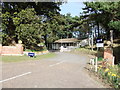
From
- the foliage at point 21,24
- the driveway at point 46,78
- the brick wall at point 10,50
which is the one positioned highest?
the foliage at point 21,24

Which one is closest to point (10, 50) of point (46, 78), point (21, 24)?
point (21, 24)

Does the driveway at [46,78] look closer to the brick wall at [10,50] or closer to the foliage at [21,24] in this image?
the brick wall at [10,50]

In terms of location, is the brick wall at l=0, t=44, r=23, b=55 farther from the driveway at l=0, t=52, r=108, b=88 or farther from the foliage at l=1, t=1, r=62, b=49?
the driveway at l=0, t=52, r=108, b=88

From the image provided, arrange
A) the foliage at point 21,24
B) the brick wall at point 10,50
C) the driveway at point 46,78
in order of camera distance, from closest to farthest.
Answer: the driveway at point 46,78 < the brick wall at point 10,50 < the foliage at point 21,24

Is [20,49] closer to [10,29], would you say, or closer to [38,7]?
[10,29]

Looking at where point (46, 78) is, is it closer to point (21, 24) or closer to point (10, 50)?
point (10, 50)

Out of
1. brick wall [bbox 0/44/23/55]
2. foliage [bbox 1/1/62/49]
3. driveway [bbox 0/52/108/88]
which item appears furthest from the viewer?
foliage [bbox 1/1/62/49]

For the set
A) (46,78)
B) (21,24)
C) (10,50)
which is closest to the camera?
(46,78)

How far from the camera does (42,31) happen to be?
25891mm

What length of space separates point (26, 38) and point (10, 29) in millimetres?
4419

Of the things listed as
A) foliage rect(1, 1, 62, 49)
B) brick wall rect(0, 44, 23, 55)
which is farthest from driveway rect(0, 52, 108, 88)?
foliage rect(1, 1, 62, 49)

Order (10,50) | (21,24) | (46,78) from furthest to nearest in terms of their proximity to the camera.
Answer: (21,24) < (10,50) < (46,78)

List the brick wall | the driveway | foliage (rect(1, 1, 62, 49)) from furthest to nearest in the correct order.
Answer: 1. foliage (rect(1, 1, 62, 49))
2. the brick wall
3. the driveway

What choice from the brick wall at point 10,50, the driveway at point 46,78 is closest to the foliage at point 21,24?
the brick wall at point 10,50
